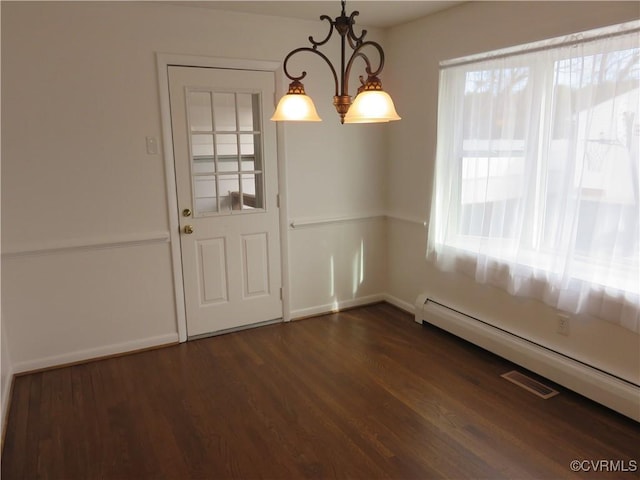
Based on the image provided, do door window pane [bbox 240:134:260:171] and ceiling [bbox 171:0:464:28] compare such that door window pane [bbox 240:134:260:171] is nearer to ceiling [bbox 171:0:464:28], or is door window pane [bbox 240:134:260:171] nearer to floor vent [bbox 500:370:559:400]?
ceiling [bbox 171:0:464:28]

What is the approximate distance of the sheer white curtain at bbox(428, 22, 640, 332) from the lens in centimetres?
243

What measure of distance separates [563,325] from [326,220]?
1.97m

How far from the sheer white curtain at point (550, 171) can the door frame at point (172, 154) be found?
1239 millimetres

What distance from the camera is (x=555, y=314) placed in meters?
2.90

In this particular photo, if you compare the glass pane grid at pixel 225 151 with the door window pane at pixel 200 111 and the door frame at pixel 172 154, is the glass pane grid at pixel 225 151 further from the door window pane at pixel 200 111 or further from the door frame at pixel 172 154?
the door frame at pixel 172 154

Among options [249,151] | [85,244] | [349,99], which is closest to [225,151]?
[249,151]

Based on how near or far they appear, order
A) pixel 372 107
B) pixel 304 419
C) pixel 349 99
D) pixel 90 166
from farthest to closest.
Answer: pixel 90 166 → pixel 304 419 → pixel 349 99 → pixel 372 107

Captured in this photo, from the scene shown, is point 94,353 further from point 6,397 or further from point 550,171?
point 550,171

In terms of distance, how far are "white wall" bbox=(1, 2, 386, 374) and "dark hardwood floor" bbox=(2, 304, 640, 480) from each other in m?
0.34

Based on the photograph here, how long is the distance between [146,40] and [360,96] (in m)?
2.03

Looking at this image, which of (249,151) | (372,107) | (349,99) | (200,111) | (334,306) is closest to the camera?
(372,107)

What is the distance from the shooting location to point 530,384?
293 cm

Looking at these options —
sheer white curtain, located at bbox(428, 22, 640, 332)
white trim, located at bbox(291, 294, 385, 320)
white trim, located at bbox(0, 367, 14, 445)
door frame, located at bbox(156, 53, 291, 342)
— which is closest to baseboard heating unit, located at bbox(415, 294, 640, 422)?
sheer white curtain, located at bbox(428, 22, 640, 332)

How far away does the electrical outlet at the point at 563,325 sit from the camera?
2.84 meters
